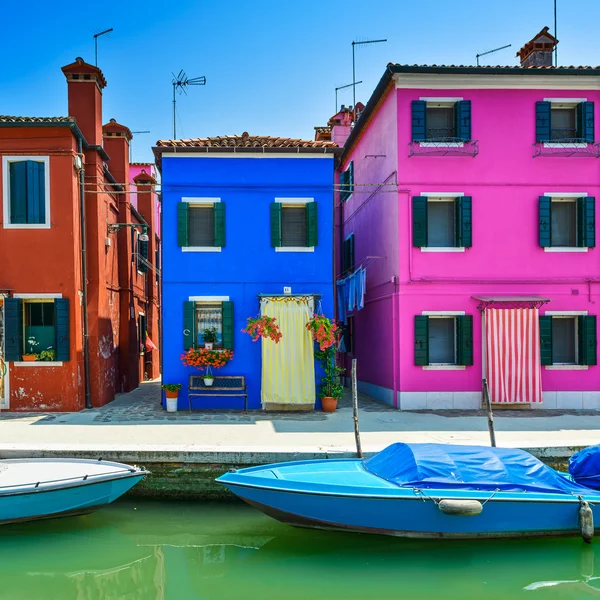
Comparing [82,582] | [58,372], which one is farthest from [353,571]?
[58,372]


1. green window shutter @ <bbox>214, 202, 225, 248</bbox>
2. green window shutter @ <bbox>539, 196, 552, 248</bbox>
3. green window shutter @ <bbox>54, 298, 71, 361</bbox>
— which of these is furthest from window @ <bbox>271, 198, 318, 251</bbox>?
green window shutter @ <bbox>539, 196, 552, 248</bbox>

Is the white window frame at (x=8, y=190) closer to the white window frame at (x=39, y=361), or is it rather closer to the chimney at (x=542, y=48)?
the white window frame at (x=39, y=361)

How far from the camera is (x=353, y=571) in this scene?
7543mm

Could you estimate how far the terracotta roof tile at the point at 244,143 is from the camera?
14.8m

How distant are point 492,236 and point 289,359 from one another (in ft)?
19.3

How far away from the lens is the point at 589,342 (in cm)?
1493

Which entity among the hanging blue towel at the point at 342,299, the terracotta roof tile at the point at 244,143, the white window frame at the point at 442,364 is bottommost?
the white window frame at the point at 442,364

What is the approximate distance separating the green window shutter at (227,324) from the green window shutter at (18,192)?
200 inches

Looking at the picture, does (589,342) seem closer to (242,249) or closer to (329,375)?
(329,375)

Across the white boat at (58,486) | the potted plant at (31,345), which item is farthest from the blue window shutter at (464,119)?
the potted plant at (31,345)

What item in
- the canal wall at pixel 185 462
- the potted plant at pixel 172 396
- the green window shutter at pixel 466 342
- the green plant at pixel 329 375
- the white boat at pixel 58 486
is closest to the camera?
the white boat at pixel 58 486

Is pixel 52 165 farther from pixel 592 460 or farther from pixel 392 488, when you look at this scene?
pixel 592 460

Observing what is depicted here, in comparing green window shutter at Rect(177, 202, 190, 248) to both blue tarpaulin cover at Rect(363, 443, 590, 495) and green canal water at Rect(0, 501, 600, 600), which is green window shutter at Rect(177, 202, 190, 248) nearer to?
green canal water at Rect(0, 501, 600, 600)

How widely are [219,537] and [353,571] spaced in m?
2.06
